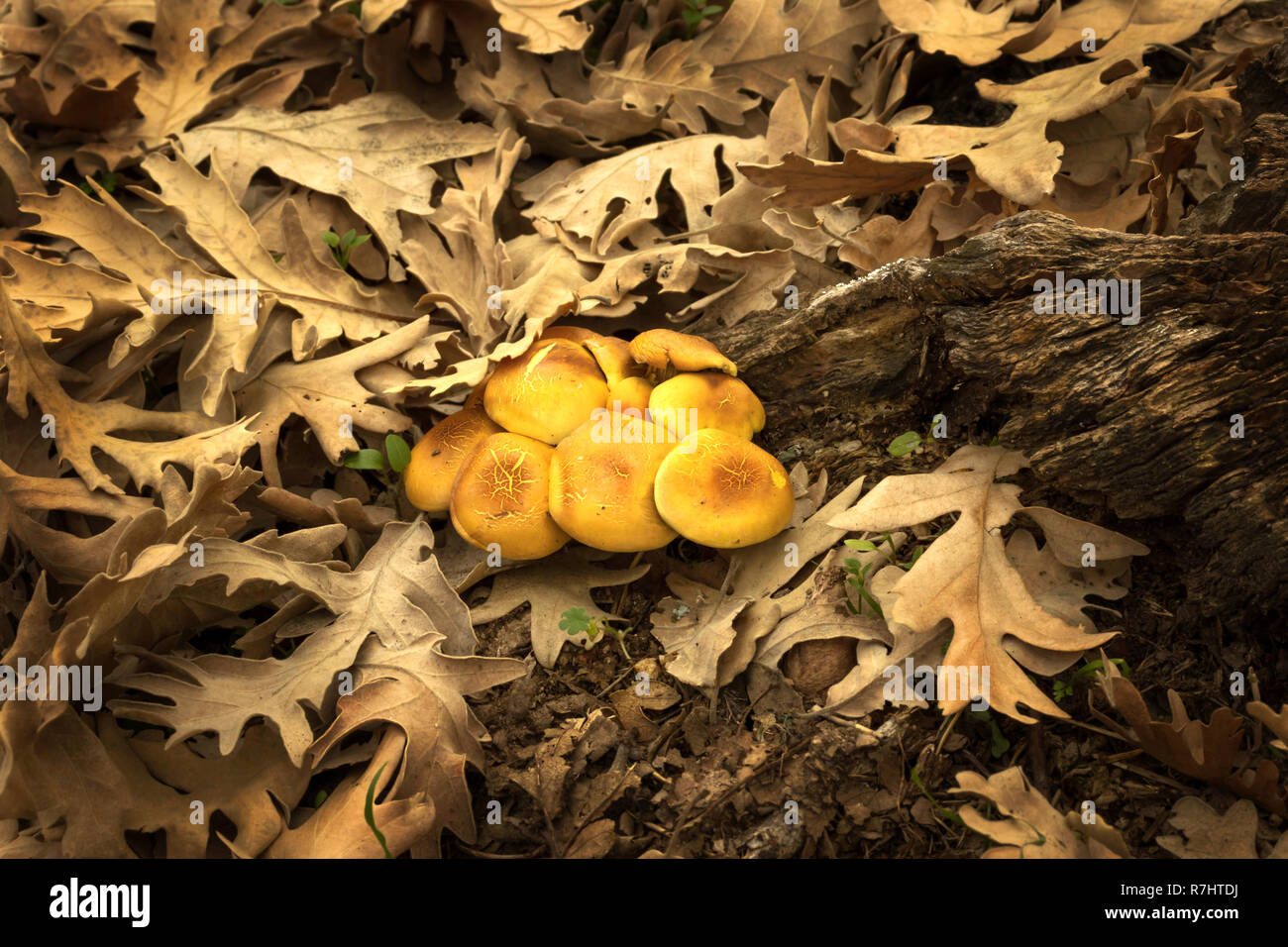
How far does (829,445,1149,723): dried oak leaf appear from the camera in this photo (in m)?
2.40

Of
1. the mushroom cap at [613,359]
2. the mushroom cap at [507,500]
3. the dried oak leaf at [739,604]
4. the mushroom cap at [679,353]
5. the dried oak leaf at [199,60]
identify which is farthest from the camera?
the dried oak leaf at [199,60]

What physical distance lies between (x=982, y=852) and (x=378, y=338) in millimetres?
2486

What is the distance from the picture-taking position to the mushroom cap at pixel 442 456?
299 centimetres

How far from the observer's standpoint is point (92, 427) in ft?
10.0

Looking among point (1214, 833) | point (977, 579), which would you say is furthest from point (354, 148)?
→ point (1214, 833)

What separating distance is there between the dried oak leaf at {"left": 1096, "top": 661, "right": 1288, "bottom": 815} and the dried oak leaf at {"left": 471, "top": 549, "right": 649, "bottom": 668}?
138cm

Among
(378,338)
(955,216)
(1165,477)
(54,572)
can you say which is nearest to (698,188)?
(955,216)

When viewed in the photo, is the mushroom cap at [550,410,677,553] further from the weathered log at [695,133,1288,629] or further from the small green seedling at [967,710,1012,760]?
the small green seedling at [967,710,1012,760]

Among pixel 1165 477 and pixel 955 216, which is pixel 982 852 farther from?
pixel 955 216

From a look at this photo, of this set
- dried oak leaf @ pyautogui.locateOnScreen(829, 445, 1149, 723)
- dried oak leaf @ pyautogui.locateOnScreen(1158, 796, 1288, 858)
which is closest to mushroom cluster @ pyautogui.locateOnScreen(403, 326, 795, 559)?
dried oak leaf @ pyautogui.locateOnScreen(829, 445, 1149, 723)

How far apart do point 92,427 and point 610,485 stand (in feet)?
5.67

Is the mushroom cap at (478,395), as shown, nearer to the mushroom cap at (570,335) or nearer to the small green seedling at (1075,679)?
the mushroom cap at (570,335)

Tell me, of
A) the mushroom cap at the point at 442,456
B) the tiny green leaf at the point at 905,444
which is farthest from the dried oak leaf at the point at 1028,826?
the mushroom cap at the point at 442,456

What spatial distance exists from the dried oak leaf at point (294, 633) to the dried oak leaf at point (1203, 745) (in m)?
1.79
